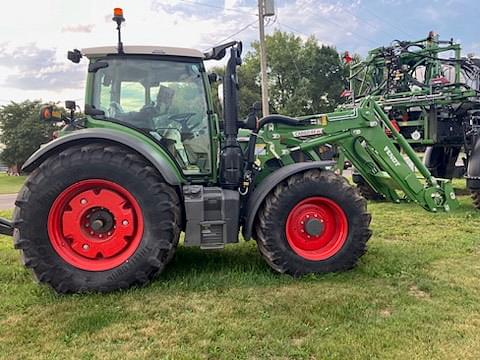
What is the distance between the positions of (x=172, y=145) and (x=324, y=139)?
1785mm

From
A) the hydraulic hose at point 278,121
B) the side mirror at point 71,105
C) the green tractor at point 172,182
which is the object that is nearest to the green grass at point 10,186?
the side mirror at point 71,105

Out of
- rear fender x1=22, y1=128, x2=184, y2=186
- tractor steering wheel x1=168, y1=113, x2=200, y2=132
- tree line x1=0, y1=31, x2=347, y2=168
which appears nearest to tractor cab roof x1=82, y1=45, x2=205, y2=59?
tractor steering wheel x1=168, y1=113, x2=200, y2=132

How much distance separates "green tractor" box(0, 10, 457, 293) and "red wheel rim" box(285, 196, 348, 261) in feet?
0.04

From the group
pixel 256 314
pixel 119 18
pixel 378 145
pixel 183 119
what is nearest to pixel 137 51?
pixel 119 18

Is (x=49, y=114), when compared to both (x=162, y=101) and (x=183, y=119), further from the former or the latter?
(x=183, y=119)

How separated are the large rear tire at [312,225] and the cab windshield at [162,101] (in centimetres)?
91

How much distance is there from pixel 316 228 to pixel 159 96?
2.05 meters

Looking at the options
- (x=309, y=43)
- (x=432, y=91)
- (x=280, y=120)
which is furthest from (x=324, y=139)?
(x=309, y=43)

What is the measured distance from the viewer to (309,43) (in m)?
43.0

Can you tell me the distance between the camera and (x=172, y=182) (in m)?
4.27

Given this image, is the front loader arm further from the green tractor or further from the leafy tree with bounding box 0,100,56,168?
the leafy tree with bounding box 0,100,56,168

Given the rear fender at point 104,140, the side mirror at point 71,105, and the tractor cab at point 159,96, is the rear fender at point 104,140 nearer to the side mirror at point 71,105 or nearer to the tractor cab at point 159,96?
the tractor cab at point 159,96

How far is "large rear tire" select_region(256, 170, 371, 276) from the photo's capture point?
14.9 feet

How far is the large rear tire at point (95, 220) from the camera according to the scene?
4.09 metres
